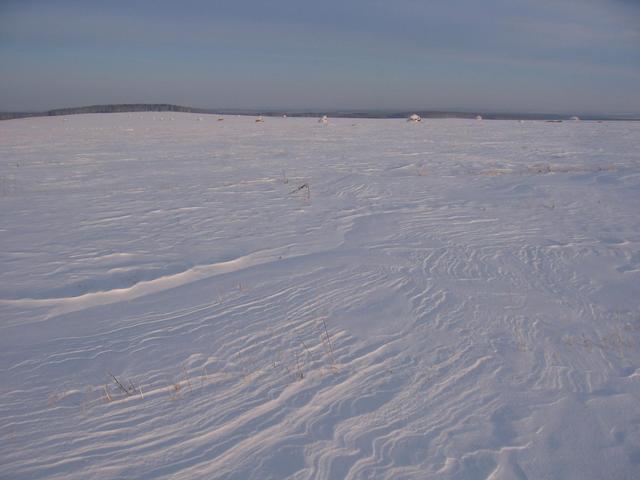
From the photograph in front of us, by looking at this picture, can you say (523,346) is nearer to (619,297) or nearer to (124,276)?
(619,297)

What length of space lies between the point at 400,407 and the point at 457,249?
2.85 m

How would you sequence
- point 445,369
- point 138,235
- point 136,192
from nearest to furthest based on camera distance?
point 445,369, point 138,235, point 136,192

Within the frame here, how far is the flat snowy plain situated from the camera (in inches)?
91.5

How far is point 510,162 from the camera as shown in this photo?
36.6 ft

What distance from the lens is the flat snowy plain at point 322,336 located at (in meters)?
2.32

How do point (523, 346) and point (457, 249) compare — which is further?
point (457, 249)

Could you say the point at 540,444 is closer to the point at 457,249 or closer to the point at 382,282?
the point at 382,282

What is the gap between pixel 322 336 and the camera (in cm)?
339

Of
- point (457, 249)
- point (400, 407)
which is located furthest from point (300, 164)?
point (400, 407)

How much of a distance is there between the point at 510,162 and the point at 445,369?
367 inches

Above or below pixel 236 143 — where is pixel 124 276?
below

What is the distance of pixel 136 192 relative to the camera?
27.1 ft

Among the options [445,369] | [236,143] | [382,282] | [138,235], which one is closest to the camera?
[445,369]

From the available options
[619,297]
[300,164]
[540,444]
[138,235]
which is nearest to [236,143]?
[300,164]
